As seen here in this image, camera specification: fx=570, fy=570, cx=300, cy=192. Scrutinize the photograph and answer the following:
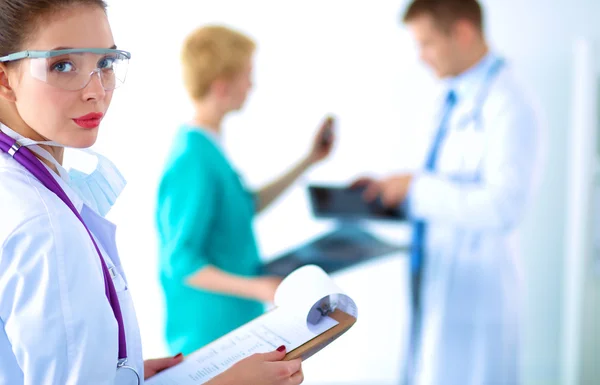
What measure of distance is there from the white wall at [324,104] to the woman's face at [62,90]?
183 centimetres

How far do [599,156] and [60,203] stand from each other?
7.54ft

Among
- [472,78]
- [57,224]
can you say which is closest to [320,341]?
[57,224]

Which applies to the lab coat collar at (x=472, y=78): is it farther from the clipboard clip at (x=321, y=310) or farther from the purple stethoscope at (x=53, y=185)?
the purple stethoscope at (x=53, y=185)

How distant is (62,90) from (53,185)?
0.41ft

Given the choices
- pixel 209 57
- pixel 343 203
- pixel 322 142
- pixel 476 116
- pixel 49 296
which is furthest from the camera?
pixel 322 142

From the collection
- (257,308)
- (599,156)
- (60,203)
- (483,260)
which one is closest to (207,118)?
(257,308)

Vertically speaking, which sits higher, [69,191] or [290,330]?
[69,191]

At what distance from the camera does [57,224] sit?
69cm

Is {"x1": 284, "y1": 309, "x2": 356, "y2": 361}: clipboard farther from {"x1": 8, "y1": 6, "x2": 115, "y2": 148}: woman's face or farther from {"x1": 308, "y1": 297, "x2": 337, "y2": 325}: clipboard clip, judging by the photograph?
{"x1": 8, "y1": 6, "x2": 115, "y2": 148}: woman's face

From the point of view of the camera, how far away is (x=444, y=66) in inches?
80.5

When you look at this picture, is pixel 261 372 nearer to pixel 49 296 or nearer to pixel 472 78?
pixel 49 296

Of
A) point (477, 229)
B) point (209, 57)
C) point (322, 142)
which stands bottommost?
point (477, 229)

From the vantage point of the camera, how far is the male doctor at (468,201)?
1864 millimetres

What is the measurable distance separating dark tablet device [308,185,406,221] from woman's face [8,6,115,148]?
1.40 metres
